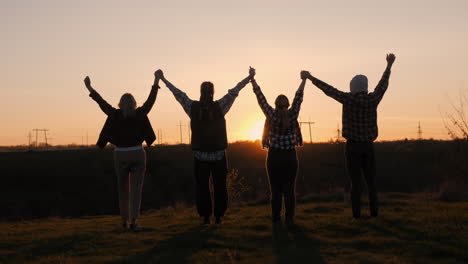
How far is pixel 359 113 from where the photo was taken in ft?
38.7

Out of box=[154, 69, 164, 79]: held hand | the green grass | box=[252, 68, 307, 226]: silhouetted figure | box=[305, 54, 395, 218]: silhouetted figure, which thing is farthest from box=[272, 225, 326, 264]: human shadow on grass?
box=[154, 69, 164, 79]: held hand

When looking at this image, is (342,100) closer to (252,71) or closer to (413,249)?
(252,71)

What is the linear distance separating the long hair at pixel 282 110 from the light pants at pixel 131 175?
108 inches

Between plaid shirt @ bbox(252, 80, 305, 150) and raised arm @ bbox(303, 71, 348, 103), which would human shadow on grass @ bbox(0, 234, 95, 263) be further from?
raised arm @ bbox(303, 71, 348, 103)

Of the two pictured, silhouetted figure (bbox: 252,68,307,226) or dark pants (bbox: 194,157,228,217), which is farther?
dark pants (bbox: 194,157,228,217)

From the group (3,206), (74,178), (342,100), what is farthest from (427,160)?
(342,100)

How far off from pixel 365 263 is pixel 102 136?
5.83 meters

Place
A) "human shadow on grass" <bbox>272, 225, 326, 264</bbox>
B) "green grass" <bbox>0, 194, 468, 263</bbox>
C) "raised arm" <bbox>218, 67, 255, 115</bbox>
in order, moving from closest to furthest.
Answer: "human shadow on grass" <bbox>272, 225, 326, 264</bbox>, "green grass" <bbox>0, 194, 468, 263</bbox>, "raised arm" <bbox>218, 67, 255, 115</bbox>

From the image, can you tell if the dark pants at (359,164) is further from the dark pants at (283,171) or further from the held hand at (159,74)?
the held hand at (159,74)

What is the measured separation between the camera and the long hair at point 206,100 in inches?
453

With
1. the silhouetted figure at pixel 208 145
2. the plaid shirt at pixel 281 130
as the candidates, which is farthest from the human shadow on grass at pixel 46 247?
the plaid shirt at pixel 281 130

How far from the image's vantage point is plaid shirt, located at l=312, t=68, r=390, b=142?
11.8m

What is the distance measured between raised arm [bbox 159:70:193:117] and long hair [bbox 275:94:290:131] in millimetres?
1780

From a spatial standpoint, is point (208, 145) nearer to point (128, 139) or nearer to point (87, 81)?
point (128, 139)
